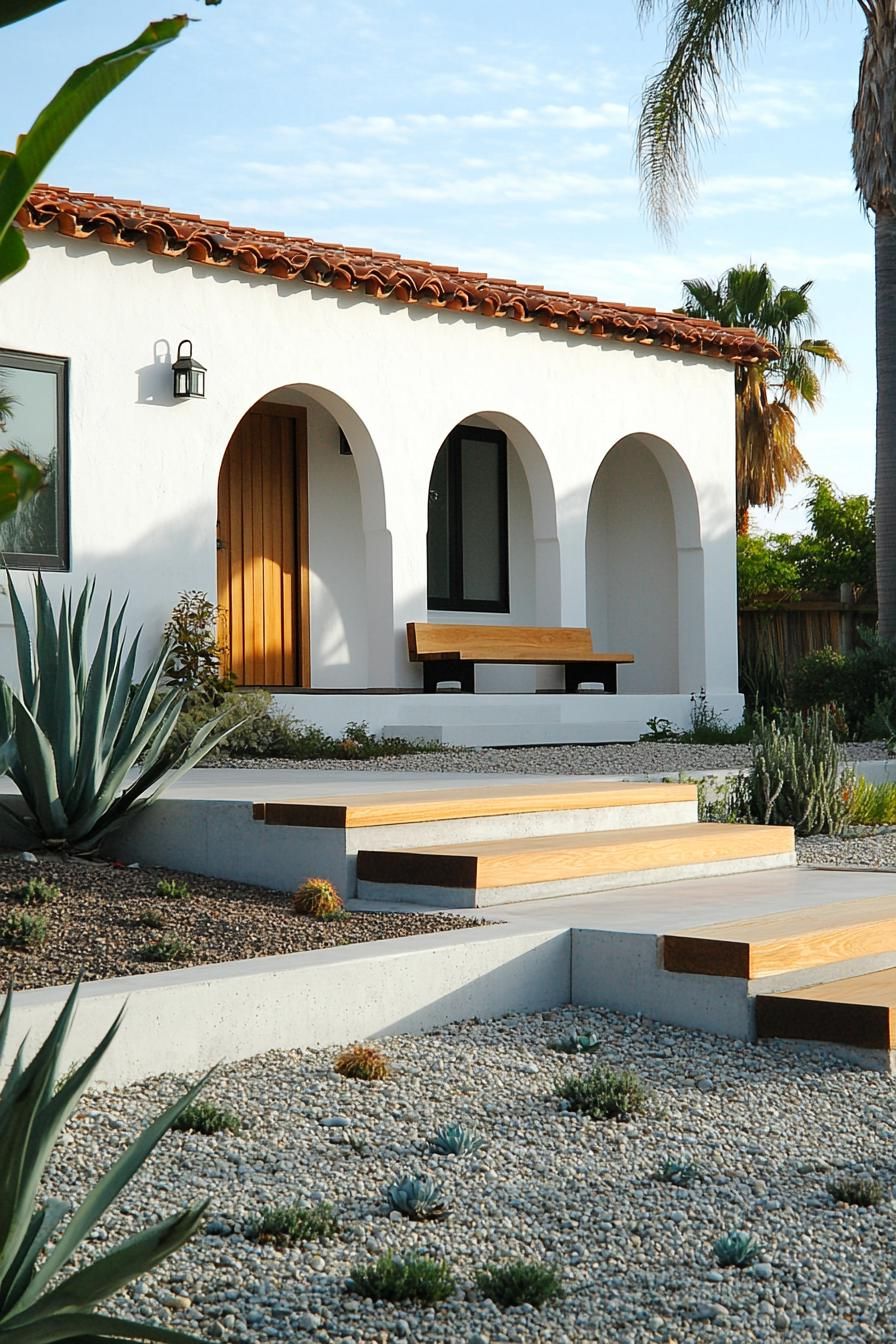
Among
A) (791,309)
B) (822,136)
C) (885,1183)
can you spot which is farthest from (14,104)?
(791,309)

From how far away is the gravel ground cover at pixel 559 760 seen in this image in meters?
9.91

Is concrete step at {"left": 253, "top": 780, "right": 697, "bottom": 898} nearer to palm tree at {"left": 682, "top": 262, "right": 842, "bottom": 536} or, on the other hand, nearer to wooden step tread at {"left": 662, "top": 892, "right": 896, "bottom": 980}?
wooden step tread at {"left": 662, "top": 892, "right": 896, "bottom": 980}

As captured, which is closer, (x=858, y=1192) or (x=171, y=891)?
(x=858, y=1192)

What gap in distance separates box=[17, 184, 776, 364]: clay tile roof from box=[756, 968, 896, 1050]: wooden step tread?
7.35 m

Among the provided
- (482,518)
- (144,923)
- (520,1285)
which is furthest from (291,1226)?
(482,518)

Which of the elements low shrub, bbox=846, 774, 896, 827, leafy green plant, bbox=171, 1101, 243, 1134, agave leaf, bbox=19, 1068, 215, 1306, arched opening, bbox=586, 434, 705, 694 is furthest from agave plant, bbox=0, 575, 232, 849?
arched opening, bbox=586, 434, 705, 694

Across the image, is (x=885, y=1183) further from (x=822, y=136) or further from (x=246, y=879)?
(x=822, y=136)

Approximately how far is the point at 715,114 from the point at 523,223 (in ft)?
18.4

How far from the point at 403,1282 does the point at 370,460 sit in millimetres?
10276

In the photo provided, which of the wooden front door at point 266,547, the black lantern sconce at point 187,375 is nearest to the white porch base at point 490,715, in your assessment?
the wooden front door at point 266,547

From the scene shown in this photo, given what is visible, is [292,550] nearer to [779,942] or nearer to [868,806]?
[868,806]

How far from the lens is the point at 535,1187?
342cm

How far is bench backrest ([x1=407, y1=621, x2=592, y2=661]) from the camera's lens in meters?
12.6

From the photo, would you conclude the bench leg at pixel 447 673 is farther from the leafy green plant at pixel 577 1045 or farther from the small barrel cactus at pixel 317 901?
the leafy green plant at pixel 577 1045
